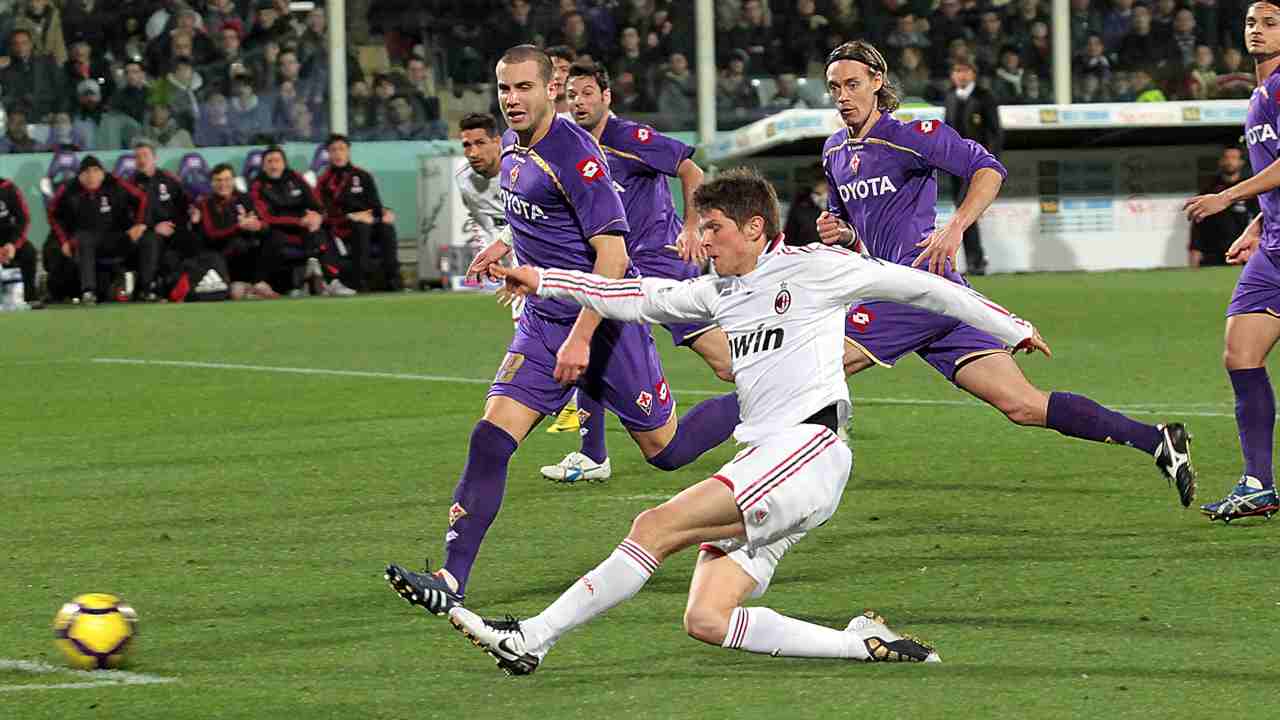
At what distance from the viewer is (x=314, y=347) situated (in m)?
17.8

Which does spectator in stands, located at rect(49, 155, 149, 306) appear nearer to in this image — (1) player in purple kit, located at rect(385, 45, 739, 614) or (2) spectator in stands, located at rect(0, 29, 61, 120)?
(2) spectator in stands, located at rect(0, 29, 61, 120)

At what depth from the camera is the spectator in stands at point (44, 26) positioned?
85.4 ft

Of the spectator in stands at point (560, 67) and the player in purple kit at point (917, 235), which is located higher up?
the spectator in stands at point (560, 67)

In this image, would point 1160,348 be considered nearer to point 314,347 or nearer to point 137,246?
point 314,347

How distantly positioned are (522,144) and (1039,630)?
2436mm

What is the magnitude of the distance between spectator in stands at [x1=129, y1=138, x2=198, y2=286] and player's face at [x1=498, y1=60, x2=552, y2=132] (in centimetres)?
1692

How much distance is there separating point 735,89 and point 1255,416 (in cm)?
2072

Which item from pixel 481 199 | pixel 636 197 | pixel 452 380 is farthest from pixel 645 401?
pixel 481 199

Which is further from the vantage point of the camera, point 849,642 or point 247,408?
point 247,408

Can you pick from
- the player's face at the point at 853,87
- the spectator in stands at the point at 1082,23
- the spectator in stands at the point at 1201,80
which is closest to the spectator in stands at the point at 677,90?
the spectator in stands at the point at 1082,23

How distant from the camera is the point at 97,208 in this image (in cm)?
2339

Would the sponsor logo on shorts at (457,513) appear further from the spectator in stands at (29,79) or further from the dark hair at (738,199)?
the spectator in stands at (29,79)

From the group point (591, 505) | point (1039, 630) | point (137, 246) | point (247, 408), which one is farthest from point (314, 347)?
point (1039, 630)

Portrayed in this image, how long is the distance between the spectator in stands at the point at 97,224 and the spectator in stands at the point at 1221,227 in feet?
43.0
